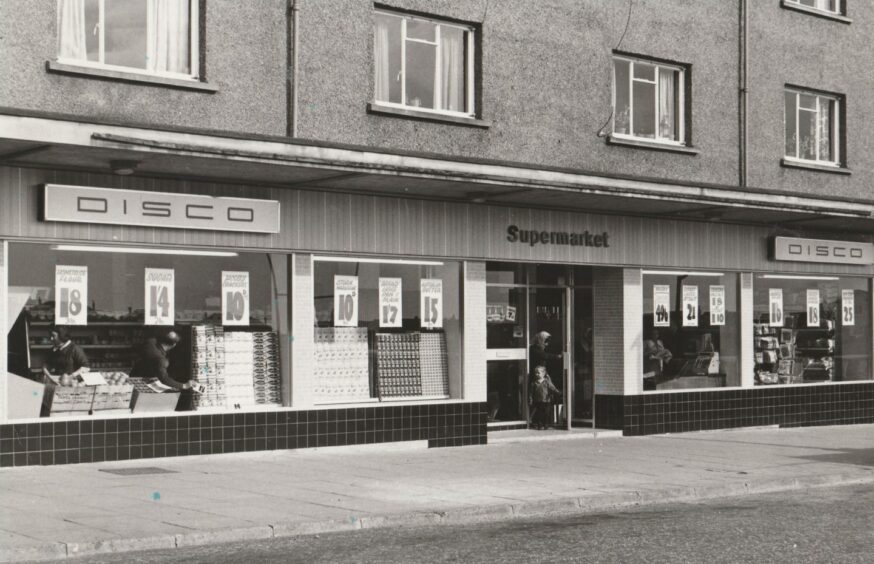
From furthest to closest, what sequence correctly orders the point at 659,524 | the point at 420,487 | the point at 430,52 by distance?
the point at 430,52 → the point at 420,487 → the point at 659,524

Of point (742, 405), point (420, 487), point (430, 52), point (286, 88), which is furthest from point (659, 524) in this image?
point (742, 405)

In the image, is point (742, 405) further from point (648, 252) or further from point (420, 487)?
point (420, 487)

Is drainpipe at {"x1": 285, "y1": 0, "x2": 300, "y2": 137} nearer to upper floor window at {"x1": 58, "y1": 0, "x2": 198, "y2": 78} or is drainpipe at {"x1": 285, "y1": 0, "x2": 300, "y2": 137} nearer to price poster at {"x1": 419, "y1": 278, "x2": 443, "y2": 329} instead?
upper floor window at {"x1": 58, "y1": 0, "x2": 198, "y2": 78}

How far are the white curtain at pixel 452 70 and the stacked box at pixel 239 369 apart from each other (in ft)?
14.1

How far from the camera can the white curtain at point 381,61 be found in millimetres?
16344

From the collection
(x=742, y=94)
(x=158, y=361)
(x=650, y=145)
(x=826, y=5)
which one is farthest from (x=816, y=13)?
(x=158, y=361)

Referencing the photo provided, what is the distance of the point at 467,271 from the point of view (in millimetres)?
17547

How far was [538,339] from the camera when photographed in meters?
19.4

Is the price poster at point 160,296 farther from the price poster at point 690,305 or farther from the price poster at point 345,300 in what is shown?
the price poster at point 690,305

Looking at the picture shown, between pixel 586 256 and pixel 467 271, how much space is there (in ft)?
7.43

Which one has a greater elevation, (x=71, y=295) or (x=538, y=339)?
(x=71, y=295)

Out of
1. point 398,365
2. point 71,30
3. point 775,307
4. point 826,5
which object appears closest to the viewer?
point 71,30

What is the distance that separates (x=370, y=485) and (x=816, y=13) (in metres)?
13.9

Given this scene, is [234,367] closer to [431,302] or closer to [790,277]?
[431,302]
